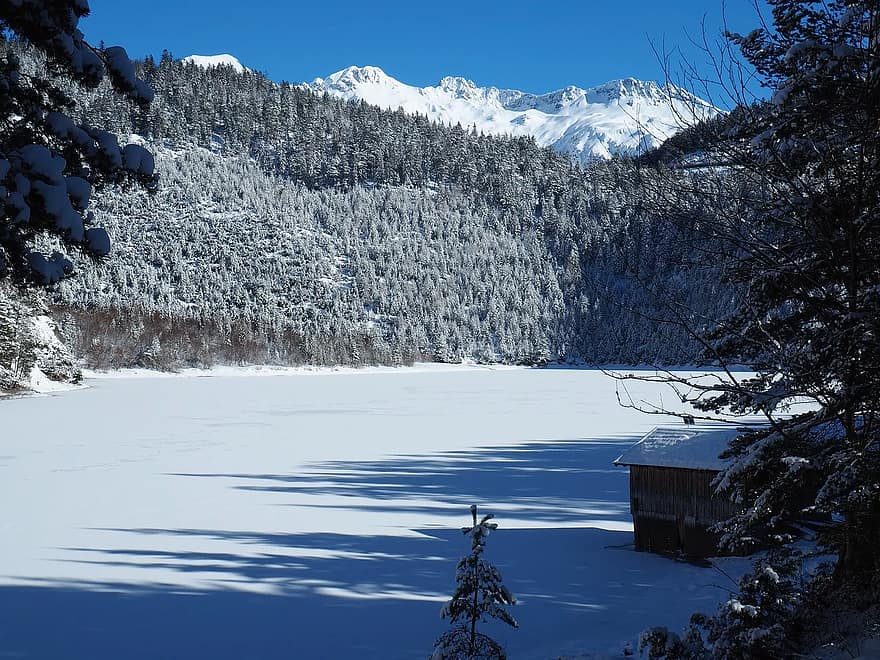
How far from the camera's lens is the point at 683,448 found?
1416cm

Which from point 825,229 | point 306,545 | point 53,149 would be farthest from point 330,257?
point 825,229

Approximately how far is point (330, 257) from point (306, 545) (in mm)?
136909

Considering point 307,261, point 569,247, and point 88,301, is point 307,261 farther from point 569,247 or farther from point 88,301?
point 569,247

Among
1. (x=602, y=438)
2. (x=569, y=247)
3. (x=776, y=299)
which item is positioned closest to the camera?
(x=776, y=299)

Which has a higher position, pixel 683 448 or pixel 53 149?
pixel 53 149

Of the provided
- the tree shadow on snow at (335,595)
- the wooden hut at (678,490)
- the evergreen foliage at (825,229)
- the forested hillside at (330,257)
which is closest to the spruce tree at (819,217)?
the evergreen foliage at (825,229)

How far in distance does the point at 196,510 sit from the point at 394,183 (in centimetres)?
17717

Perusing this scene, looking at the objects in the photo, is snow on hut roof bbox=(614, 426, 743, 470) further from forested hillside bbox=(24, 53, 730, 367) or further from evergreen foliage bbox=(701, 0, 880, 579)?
forested hillside bbox=(24, 53, 730, 367)

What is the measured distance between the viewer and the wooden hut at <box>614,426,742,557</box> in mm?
13453

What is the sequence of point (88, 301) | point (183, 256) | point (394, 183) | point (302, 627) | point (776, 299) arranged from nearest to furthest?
1. point (776, 299)
2. point (302, 627)
3. point (88, 301)
4. point (183, 256)
5. point (394, 183)

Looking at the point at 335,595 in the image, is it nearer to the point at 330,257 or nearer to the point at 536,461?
the point at 536,461

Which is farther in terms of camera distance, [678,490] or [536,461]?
[536,461]

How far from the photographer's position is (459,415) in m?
40.7

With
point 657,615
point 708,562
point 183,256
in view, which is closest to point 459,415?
point 708,562
